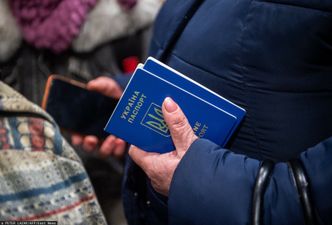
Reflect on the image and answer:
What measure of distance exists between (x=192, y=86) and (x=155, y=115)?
71 millimetres

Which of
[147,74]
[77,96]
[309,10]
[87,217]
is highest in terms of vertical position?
[309,10]

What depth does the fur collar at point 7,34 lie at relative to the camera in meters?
0.75

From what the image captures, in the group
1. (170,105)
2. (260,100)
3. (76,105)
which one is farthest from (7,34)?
(260,100)

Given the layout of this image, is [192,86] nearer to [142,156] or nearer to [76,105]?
[142,156]

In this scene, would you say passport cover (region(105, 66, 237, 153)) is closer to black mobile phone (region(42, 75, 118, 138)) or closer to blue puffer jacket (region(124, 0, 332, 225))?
blue puffer jacket (region(124, 0, 332, 225))

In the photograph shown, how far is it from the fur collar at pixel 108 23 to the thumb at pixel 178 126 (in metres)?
0.35

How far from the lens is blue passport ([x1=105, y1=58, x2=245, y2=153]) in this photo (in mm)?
556

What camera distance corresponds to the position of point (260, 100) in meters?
0.57

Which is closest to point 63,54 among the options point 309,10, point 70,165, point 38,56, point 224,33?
point 38,56

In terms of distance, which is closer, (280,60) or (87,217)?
(280,60)

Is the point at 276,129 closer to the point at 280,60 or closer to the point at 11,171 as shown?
the point at 280,60

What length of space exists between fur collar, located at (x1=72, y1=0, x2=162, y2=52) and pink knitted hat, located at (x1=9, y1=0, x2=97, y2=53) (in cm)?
2

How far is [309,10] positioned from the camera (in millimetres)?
502

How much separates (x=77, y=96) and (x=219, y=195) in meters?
0.42
